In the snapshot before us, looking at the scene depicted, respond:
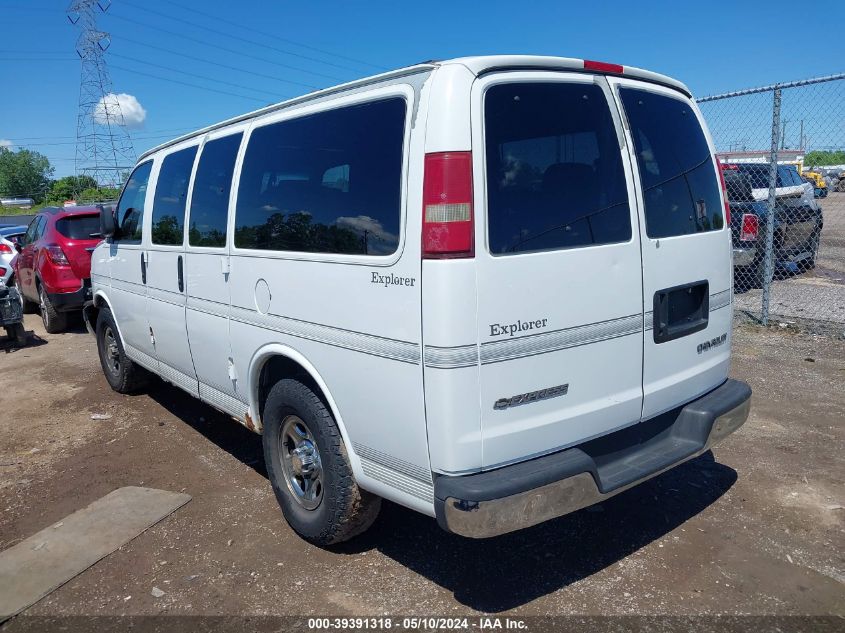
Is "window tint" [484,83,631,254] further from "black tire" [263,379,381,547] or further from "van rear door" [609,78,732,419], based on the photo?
"black tire" [263,379,381,547]

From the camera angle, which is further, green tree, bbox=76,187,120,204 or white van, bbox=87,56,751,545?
green tree, bbox=76,187,120,204

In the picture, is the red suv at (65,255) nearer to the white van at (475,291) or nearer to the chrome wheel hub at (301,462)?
the white van at (475,291)

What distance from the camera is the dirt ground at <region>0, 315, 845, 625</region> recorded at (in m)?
3.08

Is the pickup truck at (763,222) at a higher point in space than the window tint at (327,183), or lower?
lower

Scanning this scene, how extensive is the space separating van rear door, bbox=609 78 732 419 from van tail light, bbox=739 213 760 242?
15.6 ft

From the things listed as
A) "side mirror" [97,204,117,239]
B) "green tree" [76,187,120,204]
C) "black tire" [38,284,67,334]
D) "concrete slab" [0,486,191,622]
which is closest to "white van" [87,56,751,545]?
"concrete slab" [0,486,191,622]

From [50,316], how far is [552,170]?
909 centimetres

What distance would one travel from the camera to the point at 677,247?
10.7 ft

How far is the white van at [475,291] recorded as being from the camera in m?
2.58

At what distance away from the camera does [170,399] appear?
6406 mm

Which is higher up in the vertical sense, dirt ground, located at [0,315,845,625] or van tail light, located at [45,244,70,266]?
van tail light, located at [45,244,70,266]

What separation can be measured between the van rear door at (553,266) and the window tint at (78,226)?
8.18 m

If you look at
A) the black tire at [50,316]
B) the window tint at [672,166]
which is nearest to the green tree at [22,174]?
the black tire at [50,316]

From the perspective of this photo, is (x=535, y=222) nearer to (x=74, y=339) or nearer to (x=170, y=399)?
(x=170, y=399)
